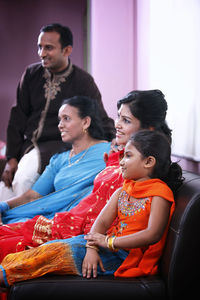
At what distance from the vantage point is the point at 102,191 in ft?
6.21

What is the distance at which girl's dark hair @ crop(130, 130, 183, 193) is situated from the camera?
5.40 feet

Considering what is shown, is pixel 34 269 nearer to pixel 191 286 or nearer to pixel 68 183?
pixel 191 286

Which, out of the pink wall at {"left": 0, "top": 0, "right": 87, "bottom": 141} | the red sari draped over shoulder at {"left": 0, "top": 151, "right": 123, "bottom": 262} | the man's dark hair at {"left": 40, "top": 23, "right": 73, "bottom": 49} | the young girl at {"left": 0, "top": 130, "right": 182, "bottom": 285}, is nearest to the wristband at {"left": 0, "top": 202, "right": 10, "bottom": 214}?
the red sari draped over shoulder at {"left": 0, "top": 151, "right": 123, "bottom": 262}

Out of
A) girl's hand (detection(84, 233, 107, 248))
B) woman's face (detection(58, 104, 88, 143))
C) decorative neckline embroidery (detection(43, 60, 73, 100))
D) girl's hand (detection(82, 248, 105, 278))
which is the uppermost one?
decorative neckline embroidery (detection(43, 60, 73, 100))

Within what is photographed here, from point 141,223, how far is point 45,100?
6.00 feet

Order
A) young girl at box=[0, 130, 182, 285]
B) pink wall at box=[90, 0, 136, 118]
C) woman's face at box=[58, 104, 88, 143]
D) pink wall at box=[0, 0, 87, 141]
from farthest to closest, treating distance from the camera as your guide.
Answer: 1. pink wall at box=[0, 0, 87, 141]
2. pink wall at box=[90, 0, 136, 118]
3. woman's face at box=[58, 104, 88, 143]
4. young girl at box=[0, 130, 182, 285]

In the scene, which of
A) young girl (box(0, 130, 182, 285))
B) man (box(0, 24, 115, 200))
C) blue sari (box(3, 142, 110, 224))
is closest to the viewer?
young girl (box(0, 130, 182, 285))

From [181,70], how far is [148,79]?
4.02 ft

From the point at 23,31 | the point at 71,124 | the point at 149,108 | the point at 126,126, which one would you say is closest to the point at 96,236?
the point at 126,126

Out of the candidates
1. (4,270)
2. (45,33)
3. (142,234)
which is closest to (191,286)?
(142,234)

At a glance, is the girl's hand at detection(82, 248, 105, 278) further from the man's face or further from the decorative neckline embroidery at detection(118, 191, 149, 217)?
the man's face

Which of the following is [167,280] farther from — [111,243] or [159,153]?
[159,153]

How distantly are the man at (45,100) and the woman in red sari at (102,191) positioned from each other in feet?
3.69

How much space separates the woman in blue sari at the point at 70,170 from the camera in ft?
7.78
